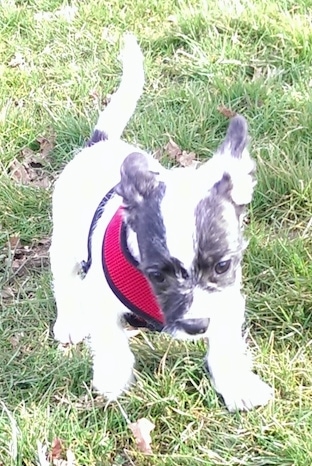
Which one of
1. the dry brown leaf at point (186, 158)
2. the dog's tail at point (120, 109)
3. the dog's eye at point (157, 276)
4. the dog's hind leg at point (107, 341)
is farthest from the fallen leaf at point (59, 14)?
the dog's eye at point (157, 276)

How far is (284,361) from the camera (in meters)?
3.00

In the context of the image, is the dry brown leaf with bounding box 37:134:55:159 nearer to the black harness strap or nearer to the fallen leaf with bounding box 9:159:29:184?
the fallen leaf with bounding box 9:159:29:184

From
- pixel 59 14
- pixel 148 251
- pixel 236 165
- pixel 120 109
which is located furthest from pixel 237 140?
pixel 59 14

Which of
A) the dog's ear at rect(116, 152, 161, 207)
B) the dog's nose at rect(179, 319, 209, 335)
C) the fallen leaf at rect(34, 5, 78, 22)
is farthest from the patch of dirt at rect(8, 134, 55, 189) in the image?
the dog's nose at rect(179, 319, 209, 335)

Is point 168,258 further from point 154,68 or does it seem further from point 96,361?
point 154,68

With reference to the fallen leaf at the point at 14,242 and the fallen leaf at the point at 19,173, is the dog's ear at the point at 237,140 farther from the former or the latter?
the fallen leaf at the point at 19,173

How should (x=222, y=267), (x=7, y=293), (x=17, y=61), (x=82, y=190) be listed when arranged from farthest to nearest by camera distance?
(x=17, y=61) < (x=7, y=293) < (x=82, y=190) < (x=222, y=267)

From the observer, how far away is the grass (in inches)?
112

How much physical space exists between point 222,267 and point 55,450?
35.5 inches

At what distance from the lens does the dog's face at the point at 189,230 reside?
2277 mm

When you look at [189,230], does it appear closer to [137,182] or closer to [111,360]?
[137,182]

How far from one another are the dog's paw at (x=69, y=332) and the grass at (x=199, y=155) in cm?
5

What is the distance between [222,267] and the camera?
236 centimetres

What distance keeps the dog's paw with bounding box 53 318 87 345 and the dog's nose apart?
3.05 feet
